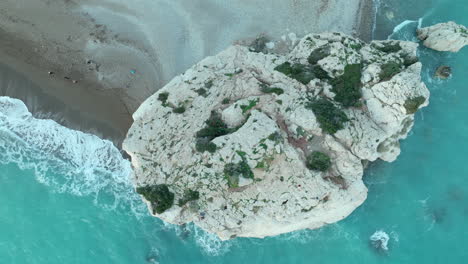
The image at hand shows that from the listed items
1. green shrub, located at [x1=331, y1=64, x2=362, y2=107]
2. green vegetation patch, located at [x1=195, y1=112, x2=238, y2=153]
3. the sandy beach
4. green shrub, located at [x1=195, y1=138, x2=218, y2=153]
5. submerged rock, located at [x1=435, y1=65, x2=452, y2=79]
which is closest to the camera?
green shrub, located at [x1=195, y1=138, x2=218, y2=153]

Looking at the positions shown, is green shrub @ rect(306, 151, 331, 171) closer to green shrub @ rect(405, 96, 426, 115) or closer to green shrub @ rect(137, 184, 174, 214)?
green shrub @ rect(405, 96, 426, 115)

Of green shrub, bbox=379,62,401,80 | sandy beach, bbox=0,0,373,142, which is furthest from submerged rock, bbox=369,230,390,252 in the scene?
sandy beach, bbox=0,0,373,142

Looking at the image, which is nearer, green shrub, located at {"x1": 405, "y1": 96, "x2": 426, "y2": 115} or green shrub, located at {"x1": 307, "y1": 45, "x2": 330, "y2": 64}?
green shrub, located at {"x1": 405, "y1": 96, "x2": 426, "y2": 115}

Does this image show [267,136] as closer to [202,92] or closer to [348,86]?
[202,92]

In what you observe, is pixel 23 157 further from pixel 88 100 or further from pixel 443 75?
pixel 443 75

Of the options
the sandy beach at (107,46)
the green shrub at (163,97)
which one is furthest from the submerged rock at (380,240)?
the green shrub at (163,97)

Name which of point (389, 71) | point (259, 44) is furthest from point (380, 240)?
point (259, 44)

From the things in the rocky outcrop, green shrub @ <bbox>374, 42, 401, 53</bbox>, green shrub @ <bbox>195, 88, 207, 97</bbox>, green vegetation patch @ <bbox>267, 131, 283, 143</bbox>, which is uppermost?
the rocky outcrop
